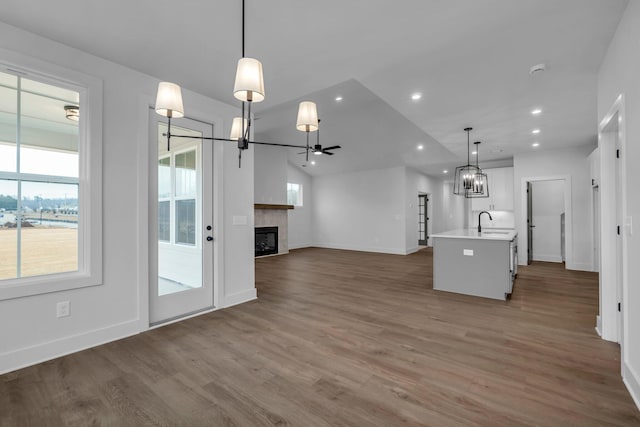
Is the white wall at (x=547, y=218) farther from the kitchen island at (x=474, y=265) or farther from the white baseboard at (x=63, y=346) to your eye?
the white baseboard at (x=63, y=346)

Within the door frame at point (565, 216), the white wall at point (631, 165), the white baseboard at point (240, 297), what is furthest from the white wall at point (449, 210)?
the white wall at point (631, 165)

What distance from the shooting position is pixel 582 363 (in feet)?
7.66

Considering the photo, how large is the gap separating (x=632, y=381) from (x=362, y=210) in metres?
7.81

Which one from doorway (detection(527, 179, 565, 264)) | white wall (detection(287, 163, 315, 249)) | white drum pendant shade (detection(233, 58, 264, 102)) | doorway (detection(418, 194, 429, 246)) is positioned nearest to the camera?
white drum pendant shade (detection(233, 58, 264, 102))

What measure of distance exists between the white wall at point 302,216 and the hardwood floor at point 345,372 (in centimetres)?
623

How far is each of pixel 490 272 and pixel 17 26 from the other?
18.1 feet

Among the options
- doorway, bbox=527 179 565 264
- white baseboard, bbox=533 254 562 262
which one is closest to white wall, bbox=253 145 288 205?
doorway, bbox=527 179 565 264

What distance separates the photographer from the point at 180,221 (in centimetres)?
344

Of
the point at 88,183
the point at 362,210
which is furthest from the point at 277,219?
the point at 88,183

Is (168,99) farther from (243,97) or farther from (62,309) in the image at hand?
(62,309)

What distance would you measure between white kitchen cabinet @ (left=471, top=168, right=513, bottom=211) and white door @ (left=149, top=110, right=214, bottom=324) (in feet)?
25.5

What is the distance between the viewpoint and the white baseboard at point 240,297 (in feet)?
12.2

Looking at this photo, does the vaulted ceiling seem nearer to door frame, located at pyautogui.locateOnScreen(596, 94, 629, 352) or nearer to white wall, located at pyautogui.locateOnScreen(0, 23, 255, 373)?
white wall, located at pyautogui.locateOnScreen(0, 23, 255, 373)

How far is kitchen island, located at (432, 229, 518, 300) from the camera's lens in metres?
4.05
